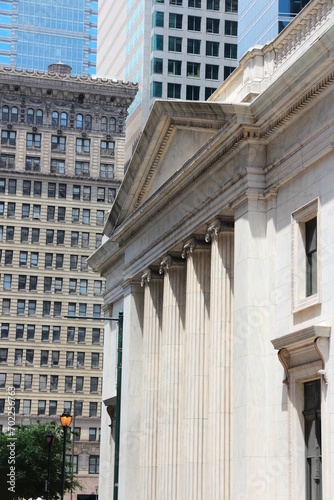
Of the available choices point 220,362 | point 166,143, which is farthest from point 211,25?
point 220,362

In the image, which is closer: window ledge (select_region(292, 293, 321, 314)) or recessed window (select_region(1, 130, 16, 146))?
window ledge (select_region(292, 293, 321, 314))

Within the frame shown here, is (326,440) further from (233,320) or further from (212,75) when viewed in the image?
(212,75)

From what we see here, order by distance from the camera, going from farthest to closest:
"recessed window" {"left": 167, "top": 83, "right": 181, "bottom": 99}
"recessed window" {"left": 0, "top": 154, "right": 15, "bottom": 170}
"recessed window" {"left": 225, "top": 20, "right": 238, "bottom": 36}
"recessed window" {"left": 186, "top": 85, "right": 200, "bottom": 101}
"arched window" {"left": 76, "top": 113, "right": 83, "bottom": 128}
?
"arched window" {"left": 76, "top": 113, "right": 83, "bottom": 128}
"recessed window" {"left": 0, "top": 154, "right": 15, "bottom": 170}
"recessed window" {"left": 225, "top": 20, "right": 238, "bottom": 36}
"recessed window" {"left": 186, "top": 85, "right": 200, "bottom": 101}
"recessed window" {"left": 167, "top": 83, "right": 181, "bottom": 99}

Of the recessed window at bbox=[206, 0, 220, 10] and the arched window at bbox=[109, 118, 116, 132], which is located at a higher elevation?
the recessed window at bbox=[206, 0, 220, 10]

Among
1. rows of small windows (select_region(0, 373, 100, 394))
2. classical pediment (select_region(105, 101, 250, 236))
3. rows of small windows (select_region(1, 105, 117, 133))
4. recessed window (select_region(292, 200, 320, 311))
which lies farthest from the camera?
rows of small windows (select_region(1, 105, 117, 133))

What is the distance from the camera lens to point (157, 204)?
46281 mm

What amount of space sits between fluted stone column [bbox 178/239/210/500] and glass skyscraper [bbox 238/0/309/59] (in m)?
62.9

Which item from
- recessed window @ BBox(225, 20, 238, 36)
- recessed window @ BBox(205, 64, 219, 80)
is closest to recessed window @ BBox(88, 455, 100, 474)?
recessed window @ BBox(205, 64, 219, 80)

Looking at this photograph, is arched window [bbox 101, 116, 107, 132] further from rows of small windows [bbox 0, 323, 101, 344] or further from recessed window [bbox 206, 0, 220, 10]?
rows of small windows [bbox 0, 323, 101, 344]

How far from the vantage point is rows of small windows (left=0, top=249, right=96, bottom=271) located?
15000 centimetres

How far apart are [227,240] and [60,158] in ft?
375

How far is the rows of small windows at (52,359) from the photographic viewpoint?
148 meters

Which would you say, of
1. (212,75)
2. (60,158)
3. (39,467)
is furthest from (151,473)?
(60,158)

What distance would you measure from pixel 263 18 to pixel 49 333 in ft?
191
